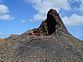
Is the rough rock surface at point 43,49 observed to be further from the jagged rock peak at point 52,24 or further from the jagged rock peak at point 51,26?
the jagged rock peak at point 51,26

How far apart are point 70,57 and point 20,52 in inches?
569

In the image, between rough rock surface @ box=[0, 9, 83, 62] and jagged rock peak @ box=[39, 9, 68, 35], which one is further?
jagged rock peak @ box=[39, 9, 68, 35]

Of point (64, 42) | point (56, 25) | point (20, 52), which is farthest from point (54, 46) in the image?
point (56, 25)

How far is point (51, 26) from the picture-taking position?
113812 millimetres

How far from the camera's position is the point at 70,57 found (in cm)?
8619

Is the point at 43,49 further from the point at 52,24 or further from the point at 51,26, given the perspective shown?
the point at 51,26

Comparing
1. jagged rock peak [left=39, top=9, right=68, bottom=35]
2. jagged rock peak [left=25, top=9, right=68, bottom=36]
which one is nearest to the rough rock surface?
jagged rock peak [left=39, top=9, right=68, bottom=35]

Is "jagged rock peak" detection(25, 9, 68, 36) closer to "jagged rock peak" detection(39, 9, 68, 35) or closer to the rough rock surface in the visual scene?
"jagged rock peak" detection(39, 9, 68, 35)

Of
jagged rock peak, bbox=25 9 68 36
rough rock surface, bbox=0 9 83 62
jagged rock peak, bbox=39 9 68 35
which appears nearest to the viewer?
rough rock surface, bbox=0 9 83 62

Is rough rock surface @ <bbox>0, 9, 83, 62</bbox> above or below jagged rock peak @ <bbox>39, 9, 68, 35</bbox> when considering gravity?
below

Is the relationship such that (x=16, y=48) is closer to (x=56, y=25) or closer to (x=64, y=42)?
(x=64, y=42)

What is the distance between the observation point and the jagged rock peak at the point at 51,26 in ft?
353

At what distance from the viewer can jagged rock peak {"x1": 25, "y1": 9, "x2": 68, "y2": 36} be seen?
10769 cm

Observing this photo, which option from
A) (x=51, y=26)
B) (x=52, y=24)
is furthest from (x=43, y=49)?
(x=51, y=26)
